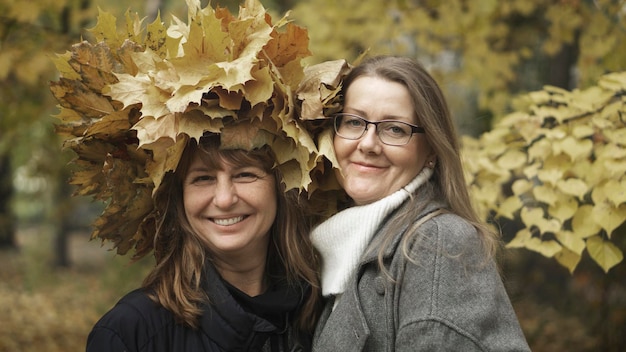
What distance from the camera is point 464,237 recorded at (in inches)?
84.8

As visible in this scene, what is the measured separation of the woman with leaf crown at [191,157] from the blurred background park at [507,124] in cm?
21

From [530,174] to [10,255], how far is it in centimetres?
1519

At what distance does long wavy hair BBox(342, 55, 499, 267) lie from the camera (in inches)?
94.2

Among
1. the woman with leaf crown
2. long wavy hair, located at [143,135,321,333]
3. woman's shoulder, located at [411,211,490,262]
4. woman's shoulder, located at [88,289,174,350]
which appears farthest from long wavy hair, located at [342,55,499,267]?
woman's shoulder, located at [88,289,174,350]

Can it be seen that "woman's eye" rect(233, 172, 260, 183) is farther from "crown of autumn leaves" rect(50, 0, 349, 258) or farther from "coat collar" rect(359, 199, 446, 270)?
"coat collar" rect(359, 199, 446, 270)

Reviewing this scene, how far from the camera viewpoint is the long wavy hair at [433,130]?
2393mm

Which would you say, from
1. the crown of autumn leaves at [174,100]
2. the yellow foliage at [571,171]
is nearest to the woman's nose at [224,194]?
the crown of autumn leaves at [174,100]

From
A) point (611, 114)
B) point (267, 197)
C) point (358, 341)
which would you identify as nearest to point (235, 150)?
point (267, 197)

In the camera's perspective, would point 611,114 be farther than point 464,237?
Yes

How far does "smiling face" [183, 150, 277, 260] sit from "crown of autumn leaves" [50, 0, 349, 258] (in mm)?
102

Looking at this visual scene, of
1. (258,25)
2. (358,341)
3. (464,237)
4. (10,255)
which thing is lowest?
(10,255)

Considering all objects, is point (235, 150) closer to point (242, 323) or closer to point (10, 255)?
point (242, 323)

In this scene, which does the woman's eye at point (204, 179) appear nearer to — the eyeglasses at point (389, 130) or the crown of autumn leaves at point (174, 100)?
the crown of autumn leaves at point (174, 100)

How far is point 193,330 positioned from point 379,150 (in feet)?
2.91
